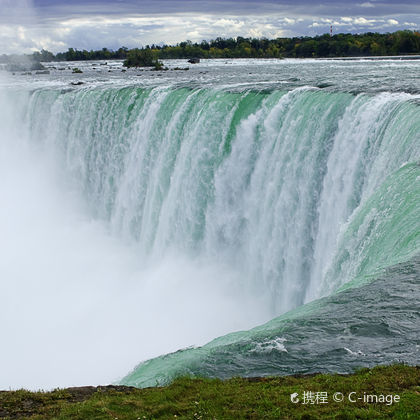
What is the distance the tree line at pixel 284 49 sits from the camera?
2162 inches

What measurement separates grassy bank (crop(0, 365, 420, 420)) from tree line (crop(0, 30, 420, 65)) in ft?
170

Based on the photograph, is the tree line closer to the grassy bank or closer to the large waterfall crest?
the large waterfall crest

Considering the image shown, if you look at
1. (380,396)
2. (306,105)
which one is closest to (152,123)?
(306,105)

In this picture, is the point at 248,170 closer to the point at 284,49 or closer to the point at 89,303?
the point at 89,303

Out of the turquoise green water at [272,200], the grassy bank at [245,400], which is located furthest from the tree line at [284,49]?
the grassy bank at [245,400]

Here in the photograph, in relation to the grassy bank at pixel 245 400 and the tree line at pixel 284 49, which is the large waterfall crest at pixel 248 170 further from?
the tree line at pixel 284 49

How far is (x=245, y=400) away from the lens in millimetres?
5402

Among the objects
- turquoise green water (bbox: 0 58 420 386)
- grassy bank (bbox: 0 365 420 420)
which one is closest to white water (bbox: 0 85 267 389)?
turquoise green water (bbox: 0 58 420 386)

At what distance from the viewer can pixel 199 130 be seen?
17188mm

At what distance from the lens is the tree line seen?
180 feet

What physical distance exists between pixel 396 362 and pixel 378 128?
702 cm

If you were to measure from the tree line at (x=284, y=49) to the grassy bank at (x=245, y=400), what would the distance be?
51.7 m

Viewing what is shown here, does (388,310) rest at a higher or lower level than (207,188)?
lower

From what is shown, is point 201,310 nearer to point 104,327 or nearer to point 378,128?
point 104,327
